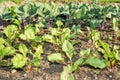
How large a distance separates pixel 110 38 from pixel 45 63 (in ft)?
3.92

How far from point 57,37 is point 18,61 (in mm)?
1127

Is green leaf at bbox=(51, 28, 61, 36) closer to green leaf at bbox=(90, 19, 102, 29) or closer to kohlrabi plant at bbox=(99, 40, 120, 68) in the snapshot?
green leaf at bbox=(90, 19, 102, 29)

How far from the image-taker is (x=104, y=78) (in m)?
3.76

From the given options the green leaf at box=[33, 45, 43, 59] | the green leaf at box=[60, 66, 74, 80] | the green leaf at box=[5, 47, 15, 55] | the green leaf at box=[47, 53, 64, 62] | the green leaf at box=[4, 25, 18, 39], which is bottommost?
the green leaf at box=[60, 66, 74, 80]

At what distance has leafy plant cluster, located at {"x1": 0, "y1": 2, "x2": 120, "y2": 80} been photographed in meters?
3.83

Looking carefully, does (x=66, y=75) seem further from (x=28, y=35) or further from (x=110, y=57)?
(x=28, y=35)

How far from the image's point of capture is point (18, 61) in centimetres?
371

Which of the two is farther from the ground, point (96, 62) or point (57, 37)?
point (57, 37)

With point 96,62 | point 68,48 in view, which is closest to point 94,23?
point 68,48

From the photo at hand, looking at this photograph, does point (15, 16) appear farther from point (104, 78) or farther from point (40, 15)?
point (104, 78)

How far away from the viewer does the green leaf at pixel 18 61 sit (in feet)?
12.1

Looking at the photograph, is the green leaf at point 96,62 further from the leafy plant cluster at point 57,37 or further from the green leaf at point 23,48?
the green leaf at point 23,48

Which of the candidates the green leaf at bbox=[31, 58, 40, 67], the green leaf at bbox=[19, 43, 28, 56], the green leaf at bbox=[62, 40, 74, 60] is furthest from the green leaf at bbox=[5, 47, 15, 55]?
the green leaf at bbox=[62, 40, 74, 60]

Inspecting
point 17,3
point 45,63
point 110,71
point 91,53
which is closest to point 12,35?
point 45,63
